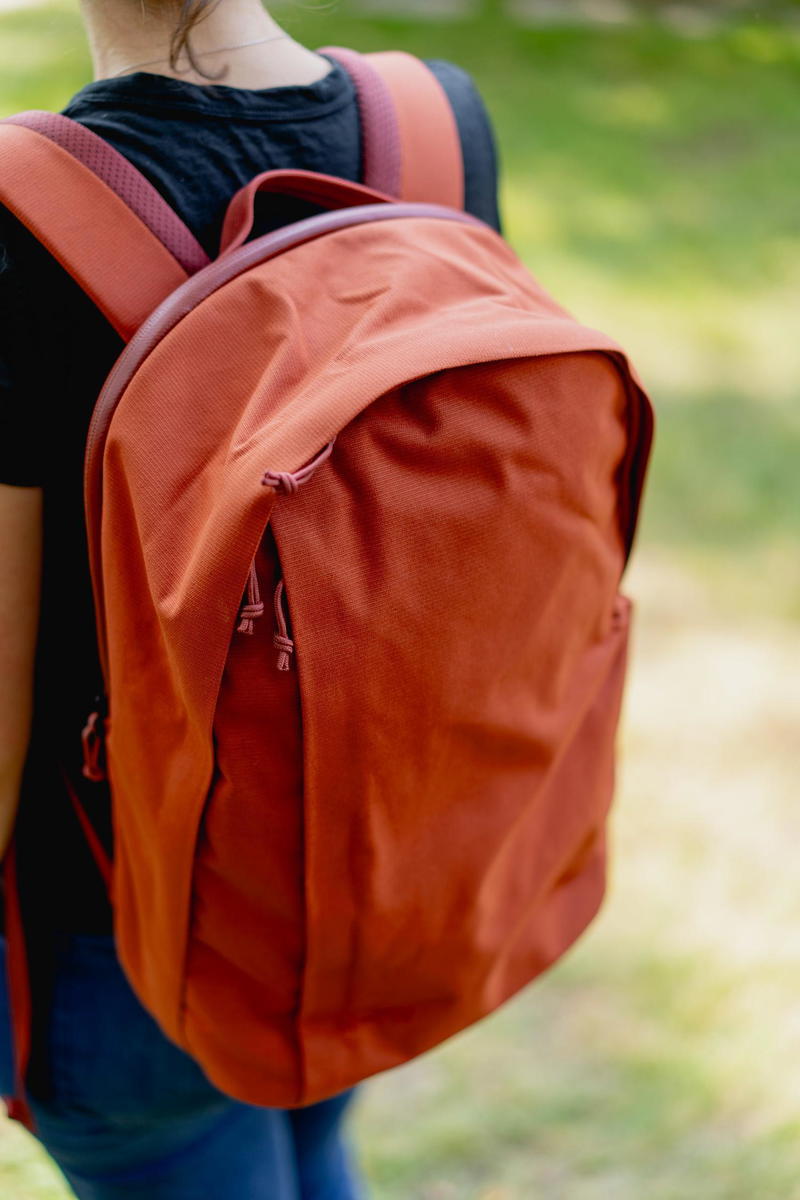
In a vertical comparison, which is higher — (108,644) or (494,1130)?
(108,644)

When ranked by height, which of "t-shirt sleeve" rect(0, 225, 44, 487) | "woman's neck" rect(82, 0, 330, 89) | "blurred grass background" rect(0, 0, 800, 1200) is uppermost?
"woman's neck" rect(82, 0, 330, 89)

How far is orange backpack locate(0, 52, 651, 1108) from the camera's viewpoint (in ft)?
2.59

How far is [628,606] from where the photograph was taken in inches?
43.4

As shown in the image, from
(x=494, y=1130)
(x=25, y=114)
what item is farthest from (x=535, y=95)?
(x=25, y=114)

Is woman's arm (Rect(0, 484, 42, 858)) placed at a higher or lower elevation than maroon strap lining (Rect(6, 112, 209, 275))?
lower

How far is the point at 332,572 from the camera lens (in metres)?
0.80

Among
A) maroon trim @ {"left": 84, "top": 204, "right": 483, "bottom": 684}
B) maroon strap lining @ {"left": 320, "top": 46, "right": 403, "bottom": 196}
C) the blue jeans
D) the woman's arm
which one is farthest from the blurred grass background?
the blue jeans

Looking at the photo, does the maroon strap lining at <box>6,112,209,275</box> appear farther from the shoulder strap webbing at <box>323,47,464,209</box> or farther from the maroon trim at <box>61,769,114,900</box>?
the maroon trim at <box>61,769,114,900</box>

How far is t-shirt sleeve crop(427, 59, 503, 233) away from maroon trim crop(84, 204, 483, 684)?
15 cm

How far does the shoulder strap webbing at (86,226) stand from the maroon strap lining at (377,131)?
0.20 m

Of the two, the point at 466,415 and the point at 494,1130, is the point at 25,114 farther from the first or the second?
the point at 494,1130

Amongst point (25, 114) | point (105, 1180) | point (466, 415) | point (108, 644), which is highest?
point (25, 114)

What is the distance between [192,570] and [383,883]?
0.94ft

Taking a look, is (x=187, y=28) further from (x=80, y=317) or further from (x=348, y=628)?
(x=348, y=628)
